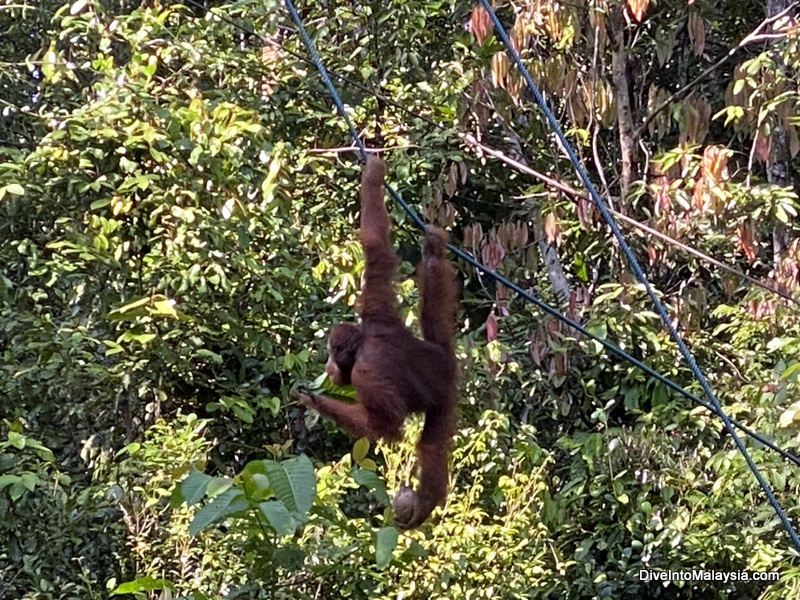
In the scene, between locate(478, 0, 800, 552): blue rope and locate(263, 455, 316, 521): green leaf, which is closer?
locate(263, 455, 316, 521): green leaf

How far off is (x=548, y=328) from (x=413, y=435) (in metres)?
1.34

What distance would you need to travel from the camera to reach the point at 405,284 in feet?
16.2

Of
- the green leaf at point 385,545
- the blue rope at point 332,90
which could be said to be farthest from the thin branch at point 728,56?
the green leaf at point 385,545

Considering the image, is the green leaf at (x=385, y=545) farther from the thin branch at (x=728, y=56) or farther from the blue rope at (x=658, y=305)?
the thin branch at (x=728, y=56)

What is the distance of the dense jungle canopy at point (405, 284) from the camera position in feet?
15.2

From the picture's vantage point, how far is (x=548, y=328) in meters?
5.86

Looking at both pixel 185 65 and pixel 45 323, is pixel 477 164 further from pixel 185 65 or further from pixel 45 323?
pixel 45 323

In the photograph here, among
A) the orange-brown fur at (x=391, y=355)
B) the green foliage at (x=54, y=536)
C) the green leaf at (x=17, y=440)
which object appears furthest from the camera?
the green foliage at (x=54, y=536)

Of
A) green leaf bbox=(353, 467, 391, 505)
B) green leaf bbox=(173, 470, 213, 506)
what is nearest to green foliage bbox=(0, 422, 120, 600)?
green leaf bbox=(353, 467, 391, 505)

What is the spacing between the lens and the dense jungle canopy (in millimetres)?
4629

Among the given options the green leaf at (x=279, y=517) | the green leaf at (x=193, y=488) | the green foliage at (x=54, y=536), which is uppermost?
the green leaf at (x=193, y=488)

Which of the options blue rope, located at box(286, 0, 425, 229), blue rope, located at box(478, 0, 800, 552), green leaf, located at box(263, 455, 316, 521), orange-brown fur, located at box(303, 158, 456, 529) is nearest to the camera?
green leaf, located at box(263, 455, 316, 521)

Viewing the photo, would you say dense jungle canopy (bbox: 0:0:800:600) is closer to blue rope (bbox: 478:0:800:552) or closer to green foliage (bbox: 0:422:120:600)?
green foliage (bbox: 0:422:120:600)

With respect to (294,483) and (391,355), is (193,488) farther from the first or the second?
(391,355)
